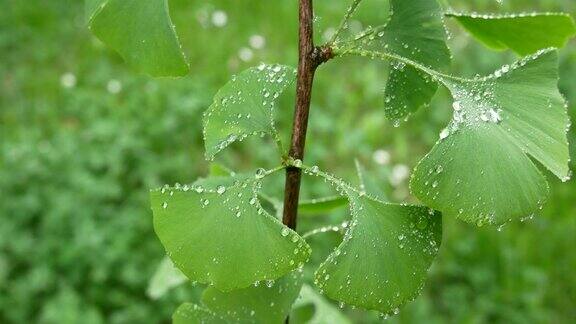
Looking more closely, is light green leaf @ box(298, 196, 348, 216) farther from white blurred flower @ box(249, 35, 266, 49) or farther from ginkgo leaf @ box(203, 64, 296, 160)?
white blurred flower @ box(249, 35, 266, 49)

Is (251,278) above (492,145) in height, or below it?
below

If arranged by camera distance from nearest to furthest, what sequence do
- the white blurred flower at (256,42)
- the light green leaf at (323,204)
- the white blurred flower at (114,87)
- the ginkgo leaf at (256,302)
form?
the ginkgo leaf at (256,302)
the light green leaf at (323,204)
the white blurred flower at (114,87)
the white blurred flower at (256,42)

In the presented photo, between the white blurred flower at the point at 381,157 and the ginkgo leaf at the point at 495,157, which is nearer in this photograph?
the ginkgo leaf at the point at 495,157

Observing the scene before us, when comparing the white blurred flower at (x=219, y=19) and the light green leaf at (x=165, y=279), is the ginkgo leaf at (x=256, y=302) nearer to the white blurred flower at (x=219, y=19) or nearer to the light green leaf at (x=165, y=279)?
the light green leaf at (x=165, y=279)

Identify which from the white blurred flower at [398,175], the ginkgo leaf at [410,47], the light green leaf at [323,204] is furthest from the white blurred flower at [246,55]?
the ginkgo leaf at [410,47]

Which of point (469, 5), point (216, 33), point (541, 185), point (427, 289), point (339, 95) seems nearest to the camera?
point (541, 185)

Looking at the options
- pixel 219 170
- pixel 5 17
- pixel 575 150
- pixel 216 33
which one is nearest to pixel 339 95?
pixel 216 33

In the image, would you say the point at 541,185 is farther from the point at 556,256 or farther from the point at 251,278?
the point at 556,256

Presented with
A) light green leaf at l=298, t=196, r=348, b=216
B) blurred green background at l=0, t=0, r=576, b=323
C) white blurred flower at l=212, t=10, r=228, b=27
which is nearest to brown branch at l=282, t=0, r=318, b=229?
light green leaf at l=298, t=196, r=348, b=216
